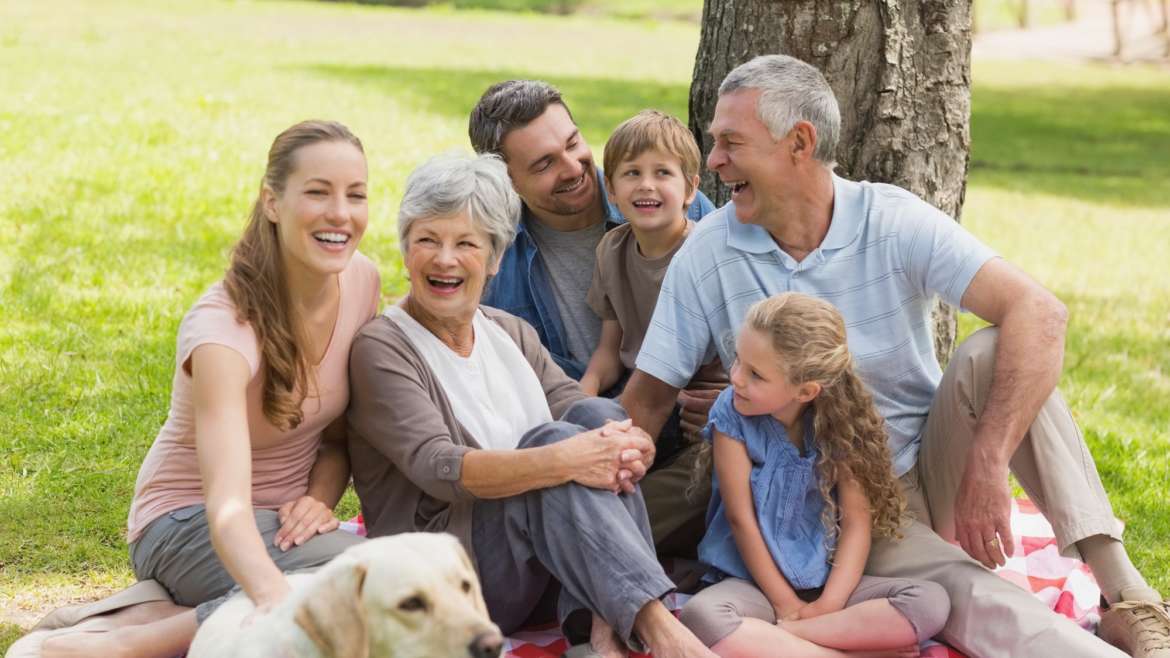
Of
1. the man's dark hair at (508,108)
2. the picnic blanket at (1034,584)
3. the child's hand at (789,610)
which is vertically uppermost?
the man's dark hair at (508,108)

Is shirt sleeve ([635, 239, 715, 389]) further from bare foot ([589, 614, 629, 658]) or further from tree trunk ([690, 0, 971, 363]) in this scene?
tree trunk ([690, 0, 971, 363])

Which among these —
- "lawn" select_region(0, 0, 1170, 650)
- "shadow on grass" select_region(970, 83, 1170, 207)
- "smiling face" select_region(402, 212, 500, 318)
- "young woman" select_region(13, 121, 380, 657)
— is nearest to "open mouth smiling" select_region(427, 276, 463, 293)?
"smiling face" select_region(402, 212, 500, 318)

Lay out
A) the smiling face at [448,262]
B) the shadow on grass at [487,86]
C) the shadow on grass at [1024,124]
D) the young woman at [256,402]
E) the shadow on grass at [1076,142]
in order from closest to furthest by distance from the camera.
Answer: the young woman at [256,402]
the smiling face at [448,262]
the shadow on grass at [1076,142]
the shadow on grass at [1024,124]
the shadow on grass at [487,86]

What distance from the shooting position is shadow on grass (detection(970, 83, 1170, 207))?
1543 cm

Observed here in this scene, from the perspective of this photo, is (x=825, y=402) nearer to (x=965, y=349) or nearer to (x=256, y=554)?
(x=965, y=349)

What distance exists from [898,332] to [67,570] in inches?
113

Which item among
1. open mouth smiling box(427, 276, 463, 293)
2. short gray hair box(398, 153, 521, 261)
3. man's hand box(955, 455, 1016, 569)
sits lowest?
man's hand box(955, 455, 1016, 569)

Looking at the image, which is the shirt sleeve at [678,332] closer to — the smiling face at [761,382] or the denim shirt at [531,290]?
the smiling face at [761,382]

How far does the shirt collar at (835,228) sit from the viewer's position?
423cm

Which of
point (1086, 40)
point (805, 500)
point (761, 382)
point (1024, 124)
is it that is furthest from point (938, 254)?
point (1086, 40)

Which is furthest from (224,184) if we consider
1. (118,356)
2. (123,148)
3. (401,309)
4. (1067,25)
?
(1067,25)

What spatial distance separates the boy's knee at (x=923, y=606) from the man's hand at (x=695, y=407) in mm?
907

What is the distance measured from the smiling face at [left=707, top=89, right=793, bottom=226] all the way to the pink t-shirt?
46.5 inches

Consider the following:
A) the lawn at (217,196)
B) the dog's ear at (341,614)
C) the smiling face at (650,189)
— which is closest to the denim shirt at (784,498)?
the smiling face at (650,189)
